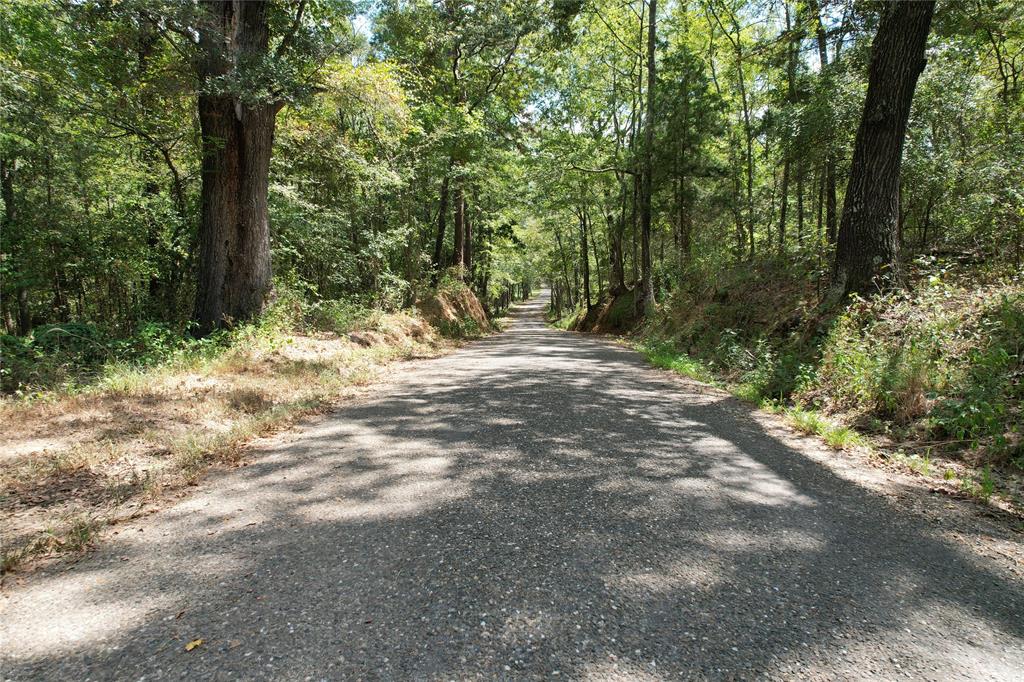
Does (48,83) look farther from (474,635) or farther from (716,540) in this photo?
(716,540)

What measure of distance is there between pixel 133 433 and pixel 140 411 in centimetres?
63

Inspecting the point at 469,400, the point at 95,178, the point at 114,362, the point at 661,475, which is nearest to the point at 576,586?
the point at 661,475

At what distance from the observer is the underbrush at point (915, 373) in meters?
4.06

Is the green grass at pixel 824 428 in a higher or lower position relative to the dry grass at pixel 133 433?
higher

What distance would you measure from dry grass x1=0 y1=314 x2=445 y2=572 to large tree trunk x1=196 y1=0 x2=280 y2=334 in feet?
4.51

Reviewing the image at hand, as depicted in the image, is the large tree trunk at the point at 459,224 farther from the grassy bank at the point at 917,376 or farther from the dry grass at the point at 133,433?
the grassy bank at the point at 917,376

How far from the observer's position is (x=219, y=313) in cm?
878

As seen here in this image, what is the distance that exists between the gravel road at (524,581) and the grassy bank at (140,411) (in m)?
0.40

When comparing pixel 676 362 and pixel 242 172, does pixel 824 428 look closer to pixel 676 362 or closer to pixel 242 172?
pixel 676 362

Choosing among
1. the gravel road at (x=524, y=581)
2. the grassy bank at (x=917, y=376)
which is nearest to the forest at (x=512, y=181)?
the grassy bank at (x=917, y=376)

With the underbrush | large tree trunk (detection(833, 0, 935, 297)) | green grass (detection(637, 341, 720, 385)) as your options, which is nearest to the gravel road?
the underbrush

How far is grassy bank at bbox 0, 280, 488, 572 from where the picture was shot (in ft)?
10.5

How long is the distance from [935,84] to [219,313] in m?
18.2

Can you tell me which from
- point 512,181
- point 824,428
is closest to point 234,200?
point 824,428
